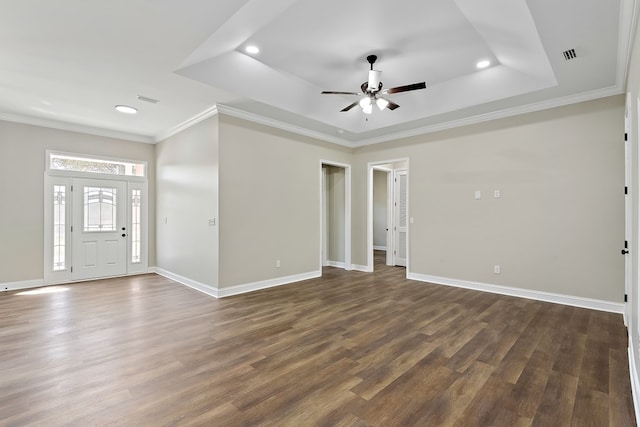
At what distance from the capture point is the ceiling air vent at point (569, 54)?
3156 mm

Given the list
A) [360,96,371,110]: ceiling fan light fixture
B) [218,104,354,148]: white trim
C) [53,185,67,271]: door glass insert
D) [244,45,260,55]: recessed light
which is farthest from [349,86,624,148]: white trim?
[53,185,67,271]: door glass insert

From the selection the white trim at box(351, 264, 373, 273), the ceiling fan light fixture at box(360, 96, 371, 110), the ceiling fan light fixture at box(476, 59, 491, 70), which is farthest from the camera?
the white trim at box(351, 264, 373, 273)

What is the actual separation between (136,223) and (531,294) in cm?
737

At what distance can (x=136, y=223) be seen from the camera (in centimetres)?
641

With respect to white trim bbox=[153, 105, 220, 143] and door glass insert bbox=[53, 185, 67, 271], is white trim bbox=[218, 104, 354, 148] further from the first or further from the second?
door glass insert bbox=[53, 185, 67, 271]

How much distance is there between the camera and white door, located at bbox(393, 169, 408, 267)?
7246 millimetres

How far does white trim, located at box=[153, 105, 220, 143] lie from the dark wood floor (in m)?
2.91

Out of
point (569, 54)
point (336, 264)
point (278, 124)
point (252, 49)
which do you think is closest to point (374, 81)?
point (252, 49)

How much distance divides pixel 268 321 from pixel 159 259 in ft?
13.1

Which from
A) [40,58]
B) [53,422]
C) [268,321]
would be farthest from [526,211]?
[40,58]

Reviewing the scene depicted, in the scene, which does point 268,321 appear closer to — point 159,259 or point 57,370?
point 57,370

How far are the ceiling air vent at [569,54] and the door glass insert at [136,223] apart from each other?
7.30 metres

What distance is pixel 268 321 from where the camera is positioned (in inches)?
142

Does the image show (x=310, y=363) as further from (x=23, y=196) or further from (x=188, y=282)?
(x=23, y=196)
